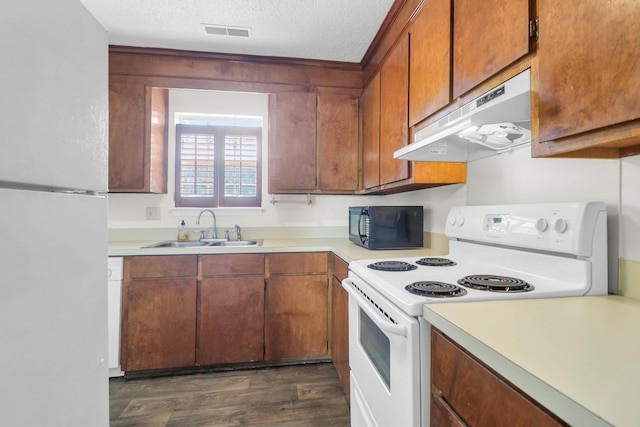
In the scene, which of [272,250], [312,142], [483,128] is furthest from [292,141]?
[483,128]

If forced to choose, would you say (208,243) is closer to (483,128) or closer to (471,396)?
(483,128)

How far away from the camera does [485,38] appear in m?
1.01

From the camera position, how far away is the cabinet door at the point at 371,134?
2131 mm

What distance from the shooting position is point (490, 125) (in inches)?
44.0

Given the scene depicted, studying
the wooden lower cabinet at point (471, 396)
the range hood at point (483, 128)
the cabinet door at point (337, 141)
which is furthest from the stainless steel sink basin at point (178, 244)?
the wooden lower cabinet at point (471, 396)

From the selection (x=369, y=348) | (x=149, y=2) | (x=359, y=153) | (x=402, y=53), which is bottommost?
(x=369, y=348)

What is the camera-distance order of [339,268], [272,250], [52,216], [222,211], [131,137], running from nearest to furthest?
[52,216], [339,268], [272,250], [131,137], [222,211]

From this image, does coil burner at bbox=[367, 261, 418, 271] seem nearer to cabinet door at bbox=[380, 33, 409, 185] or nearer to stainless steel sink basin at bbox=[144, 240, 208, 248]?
cabinet door at bbox=[380, 33, 409, 185]

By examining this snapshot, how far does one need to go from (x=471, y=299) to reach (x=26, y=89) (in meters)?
1.14

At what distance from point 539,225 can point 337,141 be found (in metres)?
1.77

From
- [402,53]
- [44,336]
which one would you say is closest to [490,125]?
[402,53]

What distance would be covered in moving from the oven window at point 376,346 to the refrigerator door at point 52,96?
104 cm

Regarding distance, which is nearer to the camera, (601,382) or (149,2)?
(601,382)

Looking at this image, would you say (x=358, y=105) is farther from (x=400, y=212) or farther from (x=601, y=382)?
(x=601, y=382)
